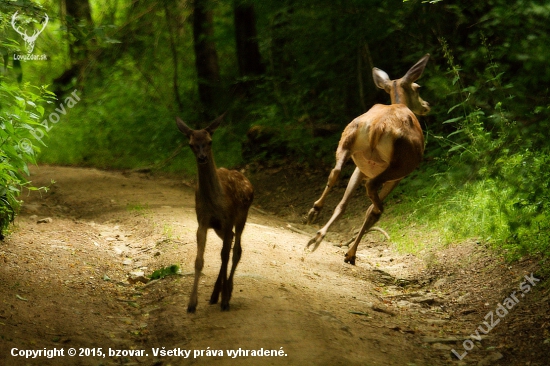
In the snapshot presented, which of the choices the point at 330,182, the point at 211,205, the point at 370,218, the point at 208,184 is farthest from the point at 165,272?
the point at 370,218

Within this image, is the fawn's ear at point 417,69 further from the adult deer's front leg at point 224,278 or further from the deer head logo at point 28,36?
the deer head logo at point 28,36

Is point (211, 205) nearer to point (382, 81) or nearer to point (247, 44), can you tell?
point (382, 81)

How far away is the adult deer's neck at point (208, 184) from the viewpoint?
640 centimetres

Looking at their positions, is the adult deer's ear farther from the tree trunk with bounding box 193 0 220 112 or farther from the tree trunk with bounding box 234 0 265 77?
the tree trunk with bounding box 193 0 220 112

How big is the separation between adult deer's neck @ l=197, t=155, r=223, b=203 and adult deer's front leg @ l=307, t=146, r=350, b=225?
59.1 inches

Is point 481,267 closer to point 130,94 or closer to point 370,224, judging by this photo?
point 370,224

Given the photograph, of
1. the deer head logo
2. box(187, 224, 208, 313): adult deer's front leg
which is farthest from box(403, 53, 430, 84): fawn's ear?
the deer head logo

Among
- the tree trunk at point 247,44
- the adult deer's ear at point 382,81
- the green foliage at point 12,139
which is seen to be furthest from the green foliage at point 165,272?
the tree trunk at point 247,44

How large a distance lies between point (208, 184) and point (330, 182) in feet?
6.74

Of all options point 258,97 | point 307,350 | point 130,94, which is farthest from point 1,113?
point 130,94

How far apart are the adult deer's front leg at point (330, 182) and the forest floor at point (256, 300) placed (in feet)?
2.46

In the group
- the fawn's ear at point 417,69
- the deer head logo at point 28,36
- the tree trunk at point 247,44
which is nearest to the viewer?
the deer head logo at point 28,36

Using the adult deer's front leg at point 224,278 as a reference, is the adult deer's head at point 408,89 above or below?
above

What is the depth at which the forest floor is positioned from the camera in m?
5.68
